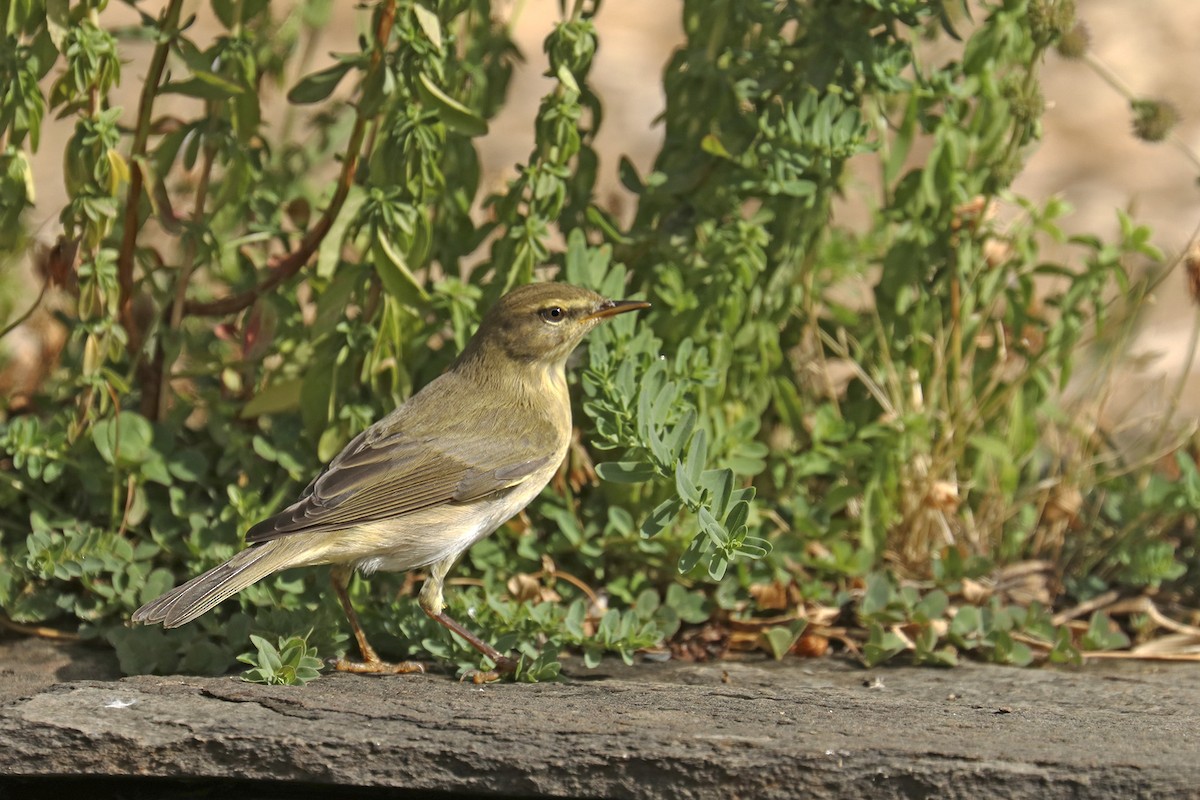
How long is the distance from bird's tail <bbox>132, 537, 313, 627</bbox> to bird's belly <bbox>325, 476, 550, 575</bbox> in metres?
0.15

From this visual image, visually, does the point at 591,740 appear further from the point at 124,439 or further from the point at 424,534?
the point at 124,439

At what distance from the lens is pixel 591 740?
135 inches

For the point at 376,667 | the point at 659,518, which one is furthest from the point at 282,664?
the point at 659,518

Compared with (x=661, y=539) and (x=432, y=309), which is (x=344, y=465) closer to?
(x=432, y=309)

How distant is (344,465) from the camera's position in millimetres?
4375

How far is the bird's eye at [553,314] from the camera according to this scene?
456 cm

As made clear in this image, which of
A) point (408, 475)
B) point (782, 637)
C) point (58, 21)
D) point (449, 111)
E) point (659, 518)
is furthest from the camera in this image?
point (782, 637)

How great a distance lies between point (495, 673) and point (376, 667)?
0.38m

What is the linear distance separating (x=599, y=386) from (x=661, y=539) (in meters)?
0.62

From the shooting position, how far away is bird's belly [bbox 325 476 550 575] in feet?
14.1

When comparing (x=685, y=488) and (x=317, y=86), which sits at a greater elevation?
(x=317, y=86)

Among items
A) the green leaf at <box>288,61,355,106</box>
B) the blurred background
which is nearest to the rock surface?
the green leaf at <box>288,61,355,106</box>

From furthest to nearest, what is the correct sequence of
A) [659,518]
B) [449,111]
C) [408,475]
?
[408,475]
[449,111]
[659,518]

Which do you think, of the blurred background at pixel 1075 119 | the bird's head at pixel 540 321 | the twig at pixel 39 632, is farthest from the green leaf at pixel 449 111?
the blurred background at pixel 1075 119
